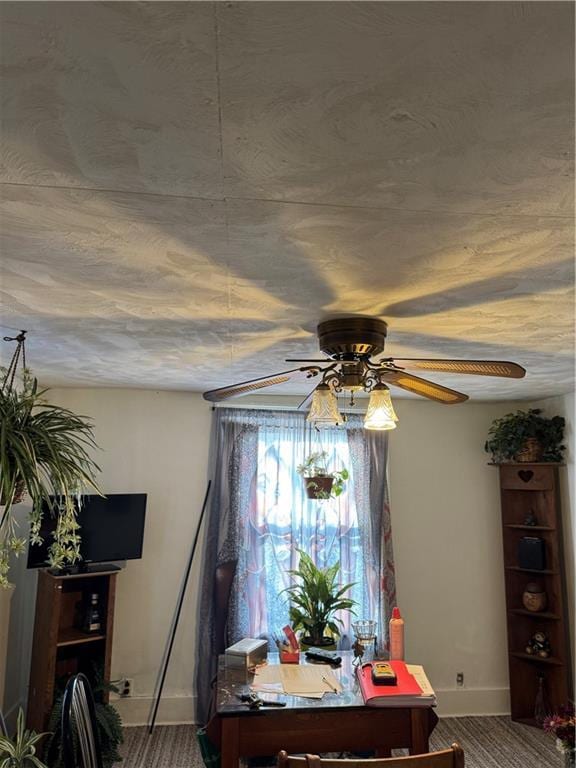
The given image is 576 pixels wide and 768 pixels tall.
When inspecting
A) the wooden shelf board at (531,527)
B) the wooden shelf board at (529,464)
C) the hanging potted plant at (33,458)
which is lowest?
the wooden shelf board at (531,527)

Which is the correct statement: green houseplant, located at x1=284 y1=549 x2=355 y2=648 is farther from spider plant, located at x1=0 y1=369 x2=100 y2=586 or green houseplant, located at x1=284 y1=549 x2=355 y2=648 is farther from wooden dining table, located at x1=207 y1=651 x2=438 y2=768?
spider plant, located at x1=0 y1=369 x2=100 y2=586

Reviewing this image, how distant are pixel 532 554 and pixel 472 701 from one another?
49.5 inches

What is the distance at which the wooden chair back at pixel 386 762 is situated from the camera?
1582 mm

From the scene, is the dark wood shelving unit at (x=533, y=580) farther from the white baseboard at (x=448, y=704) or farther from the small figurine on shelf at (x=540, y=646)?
the white baseboard at (x=448, y=704)

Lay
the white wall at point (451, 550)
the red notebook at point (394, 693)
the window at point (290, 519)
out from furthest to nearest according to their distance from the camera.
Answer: the white wall at point (451, 550)
the window at point (290, 519)
the red notebook at point (394, 693)

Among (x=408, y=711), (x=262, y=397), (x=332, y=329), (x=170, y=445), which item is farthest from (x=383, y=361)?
(x=170, y=445)

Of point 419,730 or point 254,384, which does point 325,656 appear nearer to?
point 419,730

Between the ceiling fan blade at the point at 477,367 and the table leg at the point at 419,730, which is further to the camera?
the table leg at the point at 419,730

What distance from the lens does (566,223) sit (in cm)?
132

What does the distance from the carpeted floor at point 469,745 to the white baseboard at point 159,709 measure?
6 centimetres

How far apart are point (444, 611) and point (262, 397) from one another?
2.26 meters

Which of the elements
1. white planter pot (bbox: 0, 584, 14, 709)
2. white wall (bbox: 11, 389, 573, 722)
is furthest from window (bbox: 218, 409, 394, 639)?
white planter pot (bbox: 0, 584, 14, 709)

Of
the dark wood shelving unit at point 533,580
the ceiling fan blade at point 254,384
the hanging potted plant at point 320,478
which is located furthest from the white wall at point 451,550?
the ceiling fan blade at point 254,384

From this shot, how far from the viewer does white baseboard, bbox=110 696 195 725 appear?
380 centimetres
